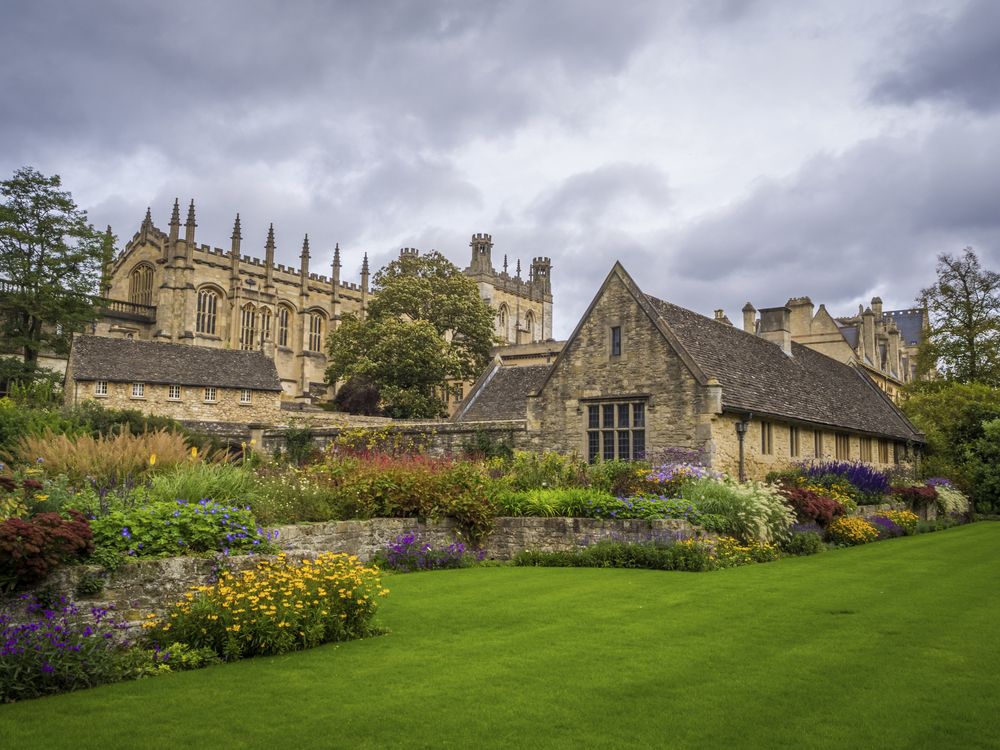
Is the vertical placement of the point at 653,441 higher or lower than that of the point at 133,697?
higher

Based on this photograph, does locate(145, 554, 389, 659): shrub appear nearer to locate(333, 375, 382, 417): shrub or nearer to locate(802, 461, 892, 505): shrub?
locate(802, 461, 892, 505): shrub

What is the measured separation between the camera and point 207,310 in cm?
6950

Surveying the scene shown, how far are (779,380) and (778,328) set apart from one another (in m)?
5.28

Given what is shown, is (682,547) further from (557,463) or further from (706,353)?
(706,353)

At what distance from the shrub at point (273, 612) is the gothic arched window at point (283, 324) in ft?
227

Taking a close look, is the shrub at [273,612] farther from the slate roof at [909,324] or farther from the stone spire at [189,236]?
the slate roof at [909,324]

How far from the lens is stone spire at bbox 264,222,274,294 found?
7362 centimetres

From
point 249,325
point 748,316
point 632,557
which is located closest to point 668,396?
point 632,557

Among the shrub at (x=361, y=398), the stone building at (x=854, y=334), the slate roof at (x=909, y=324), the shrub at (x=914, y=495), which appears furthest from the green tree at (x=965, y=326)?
the slate roof at (x=909, y=324)

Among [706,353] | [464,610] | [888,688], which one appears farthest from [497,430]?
[888,688]

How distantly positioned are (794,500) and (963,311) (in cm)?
2978

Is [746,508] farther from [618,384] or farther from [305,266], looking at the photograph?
[305,266]

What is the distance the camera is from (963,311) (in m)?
41.3

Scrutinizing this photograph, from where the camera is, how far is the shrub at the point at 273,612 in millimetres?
7324
